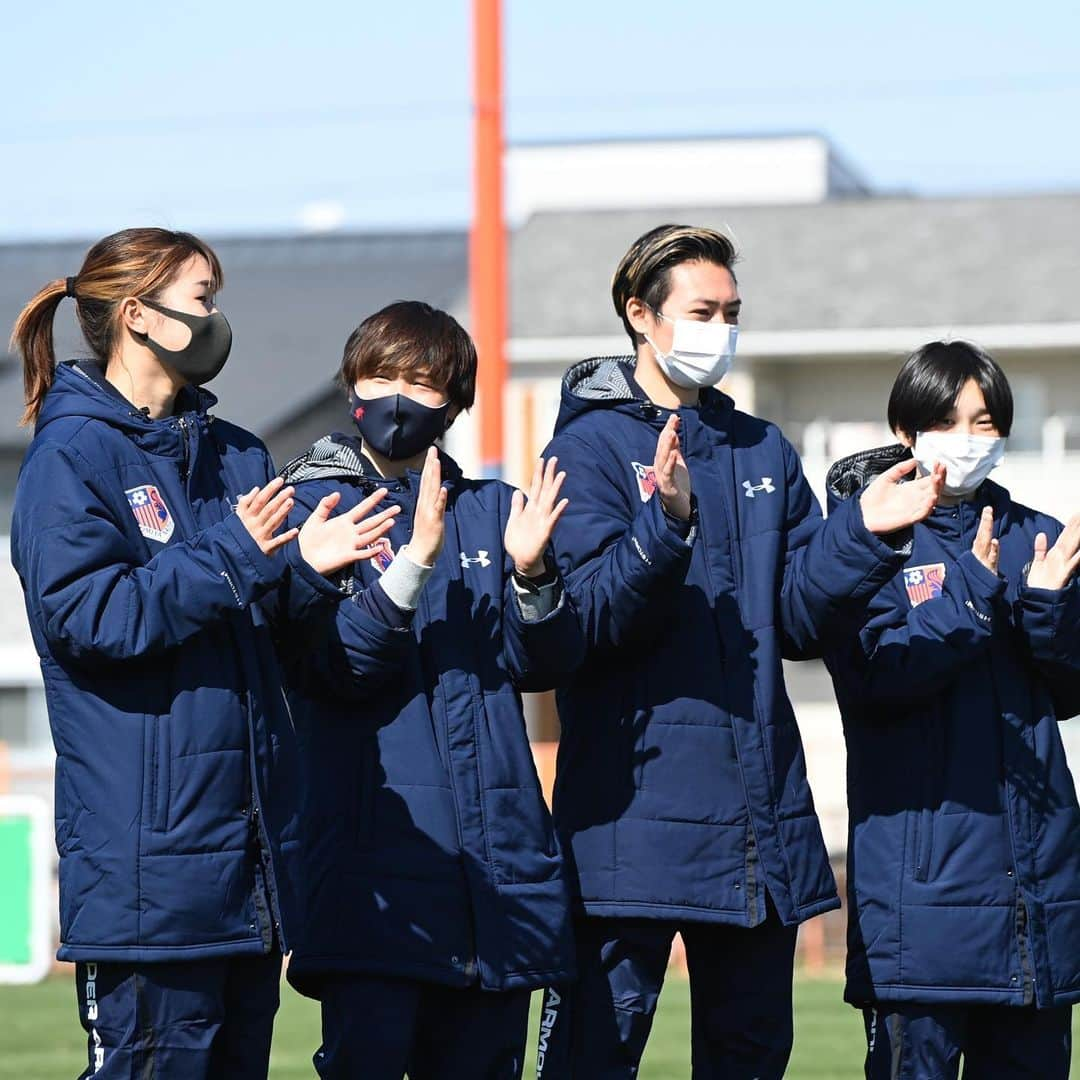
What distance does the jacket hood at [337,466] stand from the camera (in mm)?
4969

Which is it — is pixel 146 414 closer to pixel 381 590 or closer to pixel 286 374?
pixel 381 590

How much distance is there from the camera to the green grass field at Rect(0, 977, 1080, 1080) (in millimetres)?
8586

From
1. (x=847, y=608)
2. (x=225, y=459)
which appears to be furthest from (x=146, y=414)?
(x=847, y=608)

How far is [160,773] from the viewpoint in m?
4.25

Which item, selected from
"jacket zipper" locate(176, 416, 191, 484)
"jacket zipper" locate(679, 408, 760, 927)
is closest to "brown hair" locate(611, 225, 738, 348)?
"jacket zipper" locate(679, 408, 760, 927)

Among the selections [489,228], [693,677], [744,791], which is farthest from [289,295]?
[744,791]

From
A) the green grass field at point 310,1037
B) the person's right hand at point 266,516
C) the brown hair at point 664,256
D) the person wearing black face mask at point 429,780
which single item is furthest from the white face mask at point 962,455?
the green grass field at point 310,1037

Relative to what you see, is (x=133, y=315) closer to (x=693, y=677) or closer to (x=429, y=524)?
(x=429, y=524)

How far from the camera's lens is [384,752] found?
4.77 m

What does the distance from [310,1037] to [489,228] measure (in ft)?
15.0

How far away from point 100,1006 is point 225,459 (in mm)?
1204

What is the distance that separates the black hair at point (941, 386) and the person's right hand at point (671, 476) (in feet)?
3.04

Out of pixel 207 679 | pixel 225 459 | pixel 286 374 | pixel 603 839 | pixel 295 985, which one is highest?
pixel 286 374

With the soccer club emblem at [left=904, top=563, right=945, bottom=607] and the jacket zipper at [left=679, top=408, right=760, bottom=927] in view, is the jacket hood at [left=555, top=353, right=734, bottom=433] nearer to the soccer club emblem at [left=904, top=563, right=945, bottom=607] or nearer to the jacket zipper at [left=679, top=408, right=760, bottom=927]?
the jacket zipper at [left=679, top=408, right=760, bottom=927]
